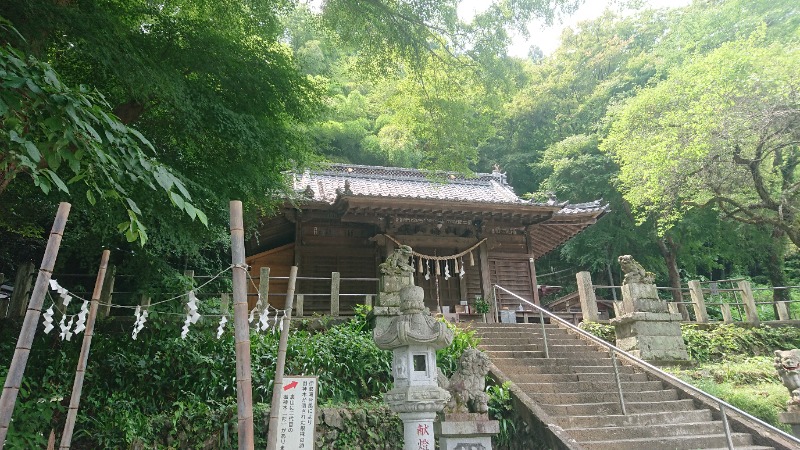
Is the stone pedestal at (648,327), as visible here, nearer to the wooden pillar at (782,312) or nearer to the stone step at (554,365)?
the stone step at (554,365)

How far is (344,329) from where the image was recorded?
883 centimetres

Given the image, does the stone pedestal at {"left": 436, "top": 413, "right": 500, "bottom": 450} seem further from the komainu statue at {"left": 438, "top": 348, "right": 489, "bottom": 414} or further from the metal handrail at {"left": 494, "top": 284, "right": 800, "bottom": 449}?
the metal handrail at {"left": 494, "top": 284, "right": 800, "bottom": 449}

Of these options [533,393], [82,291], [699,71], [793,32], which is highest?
[793,32]

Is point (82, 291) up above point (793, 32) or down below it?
below

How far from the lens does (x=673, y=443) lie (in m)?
6.59

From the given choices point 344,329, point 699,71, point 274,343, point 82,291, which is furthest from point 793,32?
point 82,291

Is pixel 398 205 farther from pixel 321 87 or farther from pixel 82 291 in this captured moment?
pixel 82 291

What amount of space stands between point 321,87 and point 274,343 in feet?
14.4

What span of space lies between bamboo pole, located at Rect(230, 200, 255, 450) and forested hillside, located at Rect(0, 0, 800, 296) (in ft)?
1.54

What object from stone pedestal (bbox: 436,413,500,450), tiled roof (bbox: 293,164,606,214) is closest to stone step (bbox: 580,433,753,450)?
stone pedestal (bbox: 436,413,500,450)

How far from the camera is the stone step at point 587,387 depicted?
7770 millimetres

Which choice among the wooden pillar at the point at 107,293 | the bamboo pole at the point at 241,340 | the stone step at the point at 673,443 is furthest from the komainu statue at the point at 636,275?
the wooden pillar at the point at 107,293

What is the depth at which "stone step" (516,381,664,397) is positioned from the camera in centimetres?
777

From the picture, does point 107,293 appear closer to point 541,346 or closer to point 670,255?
point 541,346
